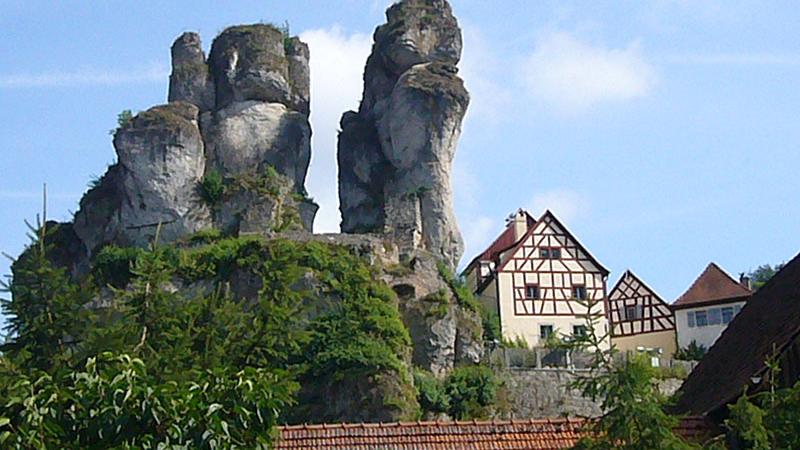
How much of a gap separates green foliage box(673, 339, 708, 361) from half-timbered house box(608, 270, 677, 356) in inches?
72.9

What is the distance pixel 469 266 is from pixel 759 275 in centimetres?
3223

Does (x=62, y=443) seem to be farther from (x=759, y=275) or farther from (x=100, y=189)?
(x=759, y=275)

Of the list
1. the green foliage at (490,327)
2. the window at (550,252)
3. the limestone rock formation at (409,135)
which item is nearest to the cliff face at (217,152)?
the limestone rock formation at (409,135)

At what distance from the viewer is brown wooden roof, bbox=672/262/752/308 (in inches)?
2024

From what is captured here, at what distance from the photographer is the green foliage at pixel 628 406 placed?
13344 mm

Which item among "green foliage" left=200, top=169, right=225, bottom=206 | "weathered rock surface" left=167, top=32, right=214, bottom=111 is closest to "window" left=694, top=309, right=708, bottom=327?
"green foliage" left=200, top=169, right=225, bottom=206

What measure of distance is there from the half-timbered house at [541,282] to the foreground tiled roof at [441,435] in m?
29.5

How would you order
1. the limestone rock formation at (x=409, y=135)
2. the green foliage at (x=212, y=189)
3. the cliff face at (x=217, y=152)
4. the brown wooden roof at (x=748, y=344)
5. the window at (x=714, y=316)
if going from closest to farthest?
the brown wooden roof at (x=748, y=344) → the cliff face at (x=217, y=152) → the green foliage at (x=212, y=189) → the limestone rock formation at (x=409, y=135) → the window at (x=714, y=316)

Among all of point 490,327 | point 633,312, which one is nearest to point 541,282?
point 490,327

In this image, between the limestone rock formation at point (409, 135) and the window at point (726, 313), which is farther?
the window at point (726, 313)

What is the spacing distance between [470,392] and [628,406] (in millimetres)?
26790

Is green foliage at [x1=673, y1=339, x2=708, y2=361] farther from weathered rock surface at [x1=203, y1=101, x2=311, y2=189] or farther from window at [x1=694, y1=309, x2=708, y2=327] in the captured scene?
weathered rock surface at [x1=203, y1=101, x2=311, y2=189]

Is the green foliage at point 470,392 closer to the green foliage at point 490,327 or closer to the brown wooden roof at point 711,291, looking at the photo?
the green foliage at point 490,327

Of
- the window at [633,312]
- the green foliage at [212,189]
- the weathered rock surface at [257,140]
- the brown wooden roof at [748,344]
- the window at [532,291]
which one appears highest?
the weathered rock surface at [257,140]
